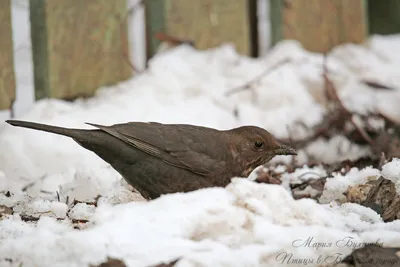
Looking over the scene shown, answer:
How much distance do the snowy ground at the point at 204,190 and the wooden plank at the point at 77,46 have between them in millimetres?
117

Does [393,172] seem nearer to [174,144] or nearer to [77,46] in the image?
[174,144]

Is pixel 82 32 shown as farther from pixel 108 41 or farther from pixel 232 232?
pixel 232 232

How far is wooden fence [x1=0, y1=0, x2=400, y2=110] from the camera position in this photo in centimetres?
534

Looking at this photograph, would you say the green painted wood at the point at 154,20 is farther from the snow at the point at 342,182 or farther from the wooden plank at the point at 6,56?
the snow at the point at 342,182

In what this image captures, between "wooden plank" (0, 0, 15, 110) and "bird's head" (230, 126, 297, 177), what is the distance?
61.6 inches

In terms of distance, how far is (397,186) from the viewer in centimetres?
380

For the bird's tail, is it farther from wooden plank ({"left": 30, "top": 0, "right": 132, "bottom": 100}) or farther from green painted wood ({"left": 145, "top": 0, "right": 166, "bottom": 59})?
green painted wood ({"left": 145, "top": 0, "right": 166, "bottom": 59})

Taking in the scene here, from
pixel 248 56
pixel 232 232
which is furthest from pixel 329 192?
pixel 248 56

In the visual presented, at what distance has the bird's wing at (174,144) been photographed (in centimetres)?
407

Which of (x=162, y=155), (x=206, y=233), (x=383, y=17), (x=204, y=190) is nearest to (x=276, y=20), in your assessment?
(x=383, y=17)

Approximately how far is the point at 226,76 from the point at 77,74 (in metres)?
1.42

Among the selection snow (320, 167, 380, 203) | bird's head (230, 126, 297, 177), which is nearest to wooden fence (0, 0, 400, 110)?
bird's head (230, 126, 297, 177)

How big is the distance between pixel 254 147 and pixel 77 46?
1741 millimetres

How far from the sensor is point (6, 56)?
5113mm
